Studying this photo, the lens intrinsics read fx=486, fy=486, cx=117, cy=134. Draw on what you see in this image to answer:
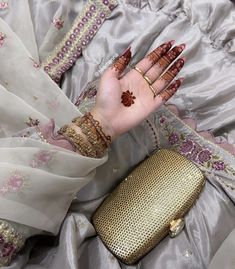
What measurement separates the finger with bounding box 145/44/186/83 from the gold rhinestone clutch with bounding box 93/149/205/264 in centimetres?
14

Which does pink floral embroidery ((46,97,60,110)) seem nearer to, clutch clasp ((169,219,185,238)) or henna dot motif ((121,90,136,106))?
henna dot motif ((121,90,136,106))

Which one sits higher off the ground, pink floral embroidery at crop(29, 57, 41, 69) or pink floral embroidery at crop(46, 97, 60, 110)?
pink floral embroidery at crop(29, 57, 41, 69)

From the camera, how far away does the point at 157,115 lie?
2.88ft

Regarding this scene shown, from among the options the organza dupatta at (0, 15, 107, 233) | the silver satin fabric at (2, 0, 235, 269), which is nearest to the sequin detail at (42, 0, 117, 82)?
the silver satin fabric at (2, 0, 235, 269)

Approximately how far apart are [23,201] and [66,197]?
0.08 metres

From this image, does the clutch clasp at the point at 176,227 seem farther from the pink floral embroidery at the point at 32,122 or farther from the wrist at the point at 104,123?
the pink floral embroidery at the point at 32,122

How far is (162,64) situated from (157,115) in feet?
0.39

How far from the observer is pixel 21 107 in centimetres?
82

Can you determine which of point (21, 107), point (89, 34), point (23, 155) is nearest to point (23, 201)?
point (23, 155)

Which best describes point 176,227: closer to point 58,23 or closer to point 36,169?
point 36,169

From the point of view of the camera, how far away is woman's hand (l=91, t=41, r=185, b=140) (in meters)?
0.78

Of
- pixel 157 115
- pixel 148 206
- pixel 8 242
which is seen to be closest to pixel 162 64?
pixel 157 115

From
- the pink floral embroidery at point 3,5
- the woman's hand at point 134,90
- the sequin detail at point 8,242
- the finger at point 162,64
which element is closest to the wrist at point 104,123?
the woman's hand at point 134,90

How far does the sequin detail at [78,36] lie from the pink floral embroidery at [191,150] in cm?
23
